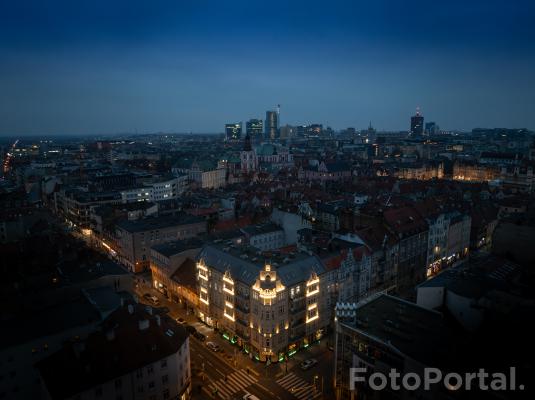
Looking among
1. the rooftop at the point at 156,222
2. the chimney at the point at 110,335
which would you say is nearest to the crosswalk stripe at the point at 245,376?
the chimney at the point at 110,335

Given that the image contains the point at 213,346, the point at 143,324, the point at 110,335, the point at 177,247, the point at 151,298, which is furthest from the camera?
the point at 177,247

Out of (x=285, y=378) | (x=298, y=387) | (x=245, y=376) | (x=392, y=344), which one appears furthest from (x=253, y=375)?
(x=392, y=344)

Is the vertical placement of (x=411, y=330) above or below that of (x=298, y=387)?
above

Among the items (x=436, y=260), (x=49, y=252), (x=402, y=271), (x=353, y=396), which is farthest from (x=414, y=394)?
(x=49, y=252)

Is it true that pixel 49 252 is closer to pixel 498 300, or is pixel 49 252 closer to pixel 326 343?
pixel 326 343

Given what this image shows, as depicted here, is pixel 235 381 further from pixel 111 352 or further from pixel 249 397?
pixel 111 352

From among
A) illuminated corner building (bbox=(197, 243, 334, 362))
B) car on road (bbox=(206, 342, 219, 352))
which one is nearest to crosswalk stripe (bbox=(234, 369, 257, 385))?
illuminated corner building (bbox=(197, 243, 334, 362))
